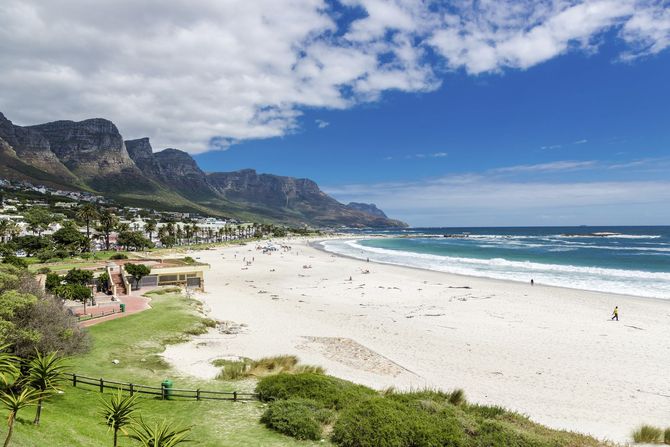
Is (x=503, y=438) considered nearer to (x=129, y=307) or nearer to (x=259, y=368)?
(x=259, y=368)

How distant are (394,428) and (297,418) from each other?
3117 millimetres

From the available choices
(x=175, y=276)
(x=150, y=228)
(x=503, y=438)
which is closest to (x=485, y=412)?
(x=503, y=438)

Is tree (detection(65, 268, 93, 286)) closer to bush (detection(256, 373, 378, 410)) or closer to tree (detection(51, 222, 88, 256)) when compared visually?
bush (detection(256, 373, 378, 410))

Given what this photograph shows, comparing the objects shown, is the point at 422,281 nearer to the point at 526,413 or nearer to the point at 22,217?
the point at 526,413

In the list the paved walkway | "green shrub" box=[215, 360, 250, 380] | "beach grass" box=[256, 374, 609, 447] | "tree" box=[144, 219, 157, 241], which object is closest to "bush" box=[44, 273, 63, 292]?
the paved walkway

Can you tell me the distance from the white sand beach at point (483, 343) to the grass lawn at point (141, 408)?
1645 millimetres

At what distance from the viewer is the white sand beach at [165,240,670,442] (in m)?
16.3

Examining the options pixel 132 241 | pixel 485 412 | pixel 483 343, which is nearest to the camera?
pixel 485 412

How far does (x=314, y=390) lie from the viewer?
13.7 m

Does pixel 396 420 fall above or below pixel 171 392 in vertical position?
above

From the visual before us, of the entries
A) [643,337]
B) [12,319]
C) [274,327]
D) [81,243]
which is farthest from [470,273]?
[81,243]

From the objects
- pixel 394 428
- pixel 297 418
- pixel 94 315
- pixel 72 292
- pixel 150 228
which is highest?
pixel 150 228

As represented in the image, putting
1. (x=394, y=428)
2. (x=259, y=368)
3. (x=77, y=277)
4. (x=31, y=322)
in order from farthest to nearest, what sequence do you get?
1. (x=77, y=277)
2. (x=259, y=368)
3. (x=31, y=322)
4. (x=394, y=428)

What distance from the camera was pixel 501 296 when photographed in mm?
39000
